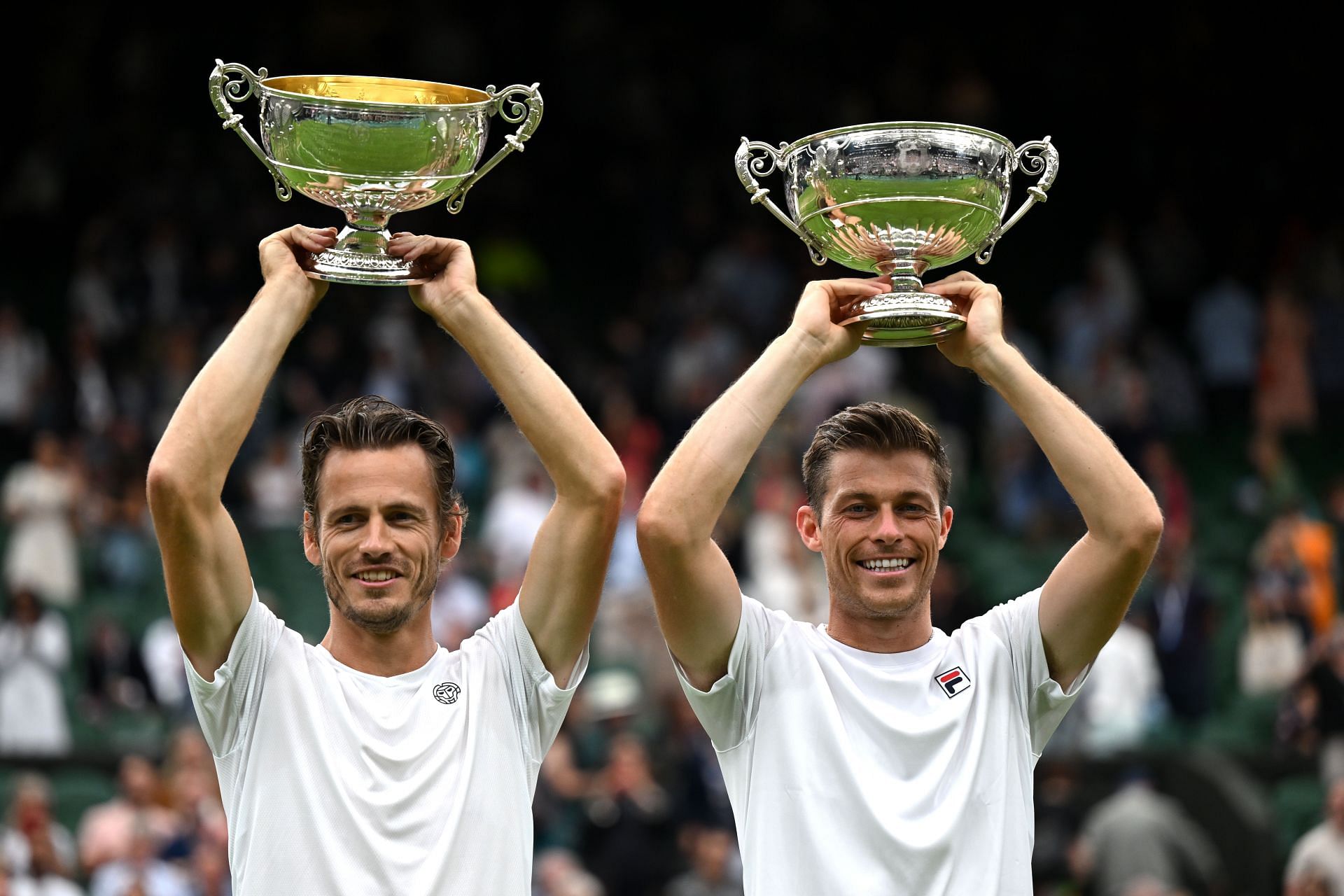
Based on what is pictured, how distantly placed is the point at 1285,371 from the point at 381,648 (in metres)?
14.1

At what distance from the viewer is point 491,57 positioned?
20.0 metres

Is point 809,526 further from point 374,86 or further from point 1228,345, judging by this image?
point 1228,345

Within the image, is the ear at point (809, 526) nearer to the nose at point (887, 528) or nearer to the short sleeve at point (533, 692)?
the nose at point (887, 528)

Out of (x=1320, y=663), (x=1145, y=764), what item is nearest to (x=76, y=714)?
(x=1145, y=764)

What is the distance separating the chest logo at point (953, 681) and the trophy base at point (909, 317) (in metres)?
0.72

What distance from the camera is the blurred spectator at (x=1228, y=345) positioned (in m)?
17.7

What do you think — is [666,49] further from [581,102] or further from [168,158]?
[168,158]

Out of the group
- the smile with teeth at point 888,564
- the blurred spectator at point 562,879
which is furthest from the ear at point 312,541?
the blurred spectator at point 562,879

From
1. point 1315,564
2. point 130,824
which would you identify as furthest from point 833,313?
point 1315,564

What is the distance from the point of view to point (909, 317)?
448 cm

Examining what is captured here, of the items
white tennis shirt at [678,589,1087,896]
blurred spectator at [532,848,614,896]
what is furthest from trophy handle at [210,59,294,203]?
blurred spectator at [532,848,614,896]

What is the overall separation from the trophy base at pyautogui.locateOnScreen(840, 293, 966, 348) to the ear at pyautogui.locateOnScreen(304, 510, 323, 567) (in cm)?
125

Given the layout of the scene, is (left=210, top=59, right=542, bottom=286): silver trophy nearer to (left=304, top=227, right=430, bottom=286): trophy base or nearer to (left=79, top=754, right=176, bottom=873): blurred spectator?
(left=304, top=227, right=430, bottom=286): trophy base

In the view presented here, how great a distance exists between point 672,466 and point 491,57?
641 inches
